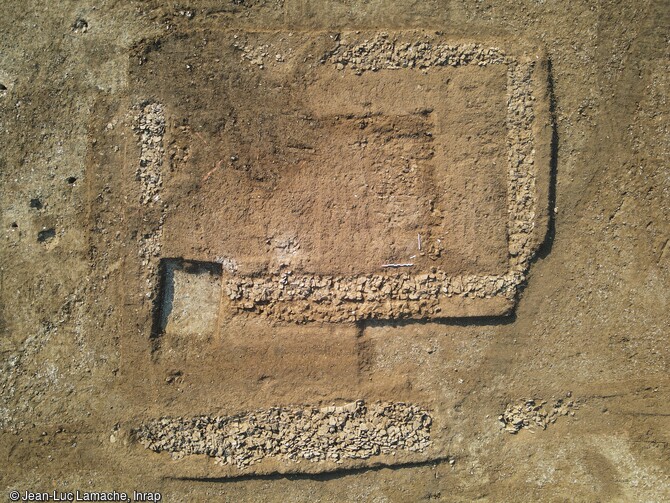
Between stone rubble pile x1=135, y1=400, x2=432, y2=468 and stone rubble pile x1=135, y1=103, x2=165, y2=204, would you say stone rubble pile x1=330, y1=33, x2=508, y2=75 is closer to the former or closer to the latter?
stone rubble pile x1=135, y1=103, x2=165, y2=204

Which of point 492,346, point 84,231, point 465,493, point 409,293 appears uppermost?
point 84,231

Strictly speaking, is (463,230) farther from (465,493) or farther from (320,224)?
(465,493)

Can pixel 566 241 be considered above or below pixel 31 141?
below

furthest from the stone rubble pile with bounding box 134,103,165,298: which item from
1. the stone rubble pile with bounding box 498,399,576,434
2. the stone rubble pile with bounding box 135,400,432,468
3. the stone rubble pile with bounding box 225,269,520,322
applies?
Result: the stone rubble pile with bounding box 498,399,576,434

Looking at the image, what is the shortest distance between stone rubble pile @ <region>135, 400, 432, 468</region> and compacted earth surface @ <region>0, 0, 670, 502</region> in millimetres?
42

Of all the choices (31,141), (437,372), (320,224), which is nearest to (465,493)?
(437,372)

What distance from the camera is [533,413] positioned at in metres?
8.12

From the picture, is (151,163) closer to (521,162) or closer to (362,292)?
(362,292)

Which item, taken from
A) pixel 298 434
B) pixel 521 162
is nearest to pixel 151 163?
pixel 298 434

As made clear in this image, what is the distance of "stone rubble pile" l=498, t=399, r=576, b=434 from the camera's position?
812 centimetres

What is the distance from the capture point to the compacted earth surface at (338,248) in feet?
26.0

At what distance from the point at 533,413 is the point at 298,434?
14.3ft

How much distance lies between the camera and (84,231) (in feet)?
26.7

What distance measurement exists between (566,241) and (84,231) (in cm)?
891
